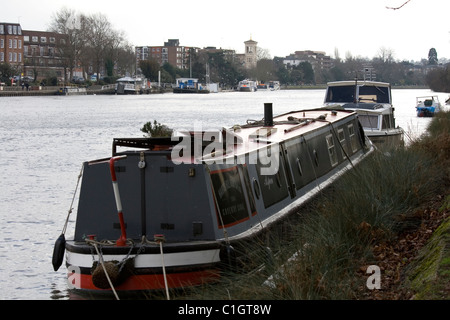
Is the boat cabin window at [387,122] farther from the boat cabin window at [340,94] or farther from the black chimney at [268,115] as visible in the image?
the black chimney at [268,115]

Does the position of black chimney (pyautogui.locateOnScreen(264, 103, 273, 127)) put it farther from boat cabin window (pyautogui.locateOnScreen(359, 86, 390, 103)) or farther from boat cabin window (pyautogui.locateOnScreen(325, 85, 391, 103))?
boat cabin window (pyautogui.locateOnScreen(359, 86, 390, 103))

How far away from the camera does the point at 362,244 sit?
372 inches

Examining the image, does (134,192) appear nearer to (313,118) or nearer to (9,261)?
(9,261)

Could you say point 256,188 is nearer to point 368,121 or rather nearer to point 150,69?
point 368,121

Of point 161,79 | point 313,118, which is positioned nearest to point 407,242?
point 313,118

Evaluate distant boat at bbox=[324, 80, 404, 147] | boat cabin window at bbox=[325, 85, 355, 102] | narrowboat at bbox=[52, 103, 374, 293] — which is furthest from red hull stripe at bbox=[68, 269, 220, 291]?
boat cabin window at bbox=[325, 85, 355, 102]

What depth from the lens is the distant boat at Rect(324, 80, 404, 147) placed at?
2612 centimetres

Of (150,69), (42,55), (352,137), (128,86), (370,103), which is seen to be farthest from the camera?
(42,55)

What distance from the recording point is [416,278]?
8109 mm

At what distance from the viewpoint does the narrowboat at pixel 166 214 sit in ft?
31.4

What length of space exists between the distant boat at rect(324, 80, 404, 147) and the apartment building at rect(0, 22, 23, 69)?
128 meters

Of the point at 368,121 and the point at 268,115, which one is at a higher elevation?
the point at 268,115

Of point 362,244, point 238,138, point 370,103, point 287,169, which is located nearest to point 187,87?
point 370,103

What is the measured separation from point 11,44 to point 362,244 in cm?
14989
